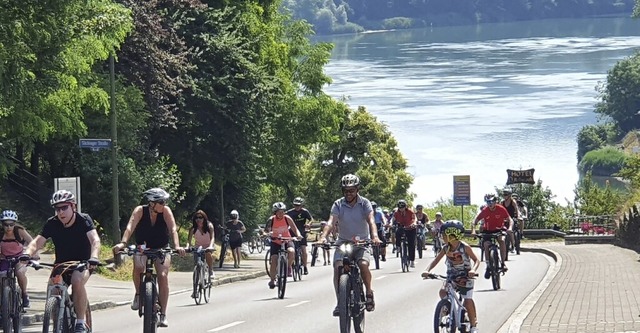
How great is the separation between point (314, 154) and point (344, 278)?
75.9 m

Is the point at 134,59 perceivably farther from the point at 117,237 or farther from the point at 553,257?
the point at 553,257

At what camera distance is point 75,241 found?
43.8 ft

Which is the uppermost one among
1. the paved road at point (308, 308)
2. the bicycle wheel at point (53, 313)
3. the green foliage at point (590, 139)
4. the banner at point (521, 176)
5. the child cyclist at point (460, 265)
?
the green foliage at point (590, 139)

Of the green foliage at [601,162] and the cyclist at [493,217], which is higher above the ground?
the green foliage at [601,162]

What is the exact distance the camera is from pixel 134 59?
→ 38.2m

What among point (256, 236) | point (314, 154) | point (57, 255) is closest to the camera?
point (57, 255)

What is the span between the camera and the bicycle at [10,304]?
16172mm

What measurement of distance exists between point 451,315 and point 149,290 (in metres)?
3.46

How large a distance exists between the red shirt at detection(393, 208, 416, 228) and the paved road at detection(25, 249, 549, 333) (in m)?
3.10

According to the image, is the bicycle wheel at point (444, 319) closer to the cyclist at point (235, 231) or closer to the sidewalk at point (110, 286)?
the sidewalk at point (110, 286)

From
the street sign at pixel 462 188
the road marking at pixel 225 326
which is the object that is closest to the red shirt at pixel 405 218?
the road marking at pixel 225 326

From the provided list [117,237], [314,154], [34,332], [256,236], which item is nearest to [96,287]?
[117,237]

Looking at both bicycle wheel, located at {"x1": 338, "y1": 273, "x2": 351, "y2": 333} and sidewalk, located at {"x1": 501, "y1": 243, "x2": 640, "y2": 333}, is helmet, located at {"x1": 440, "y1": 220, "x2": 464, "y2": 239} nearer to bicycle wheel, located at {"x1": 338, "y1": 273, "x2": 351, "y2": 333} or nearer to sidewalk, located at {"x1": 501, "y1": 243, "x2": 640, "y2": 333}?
bicycle wheel, located at {"x1": 338, "y1": 273, "x2": 351, "y2": 333}

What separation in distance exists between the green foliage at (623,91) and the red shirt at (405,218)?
432 feet
